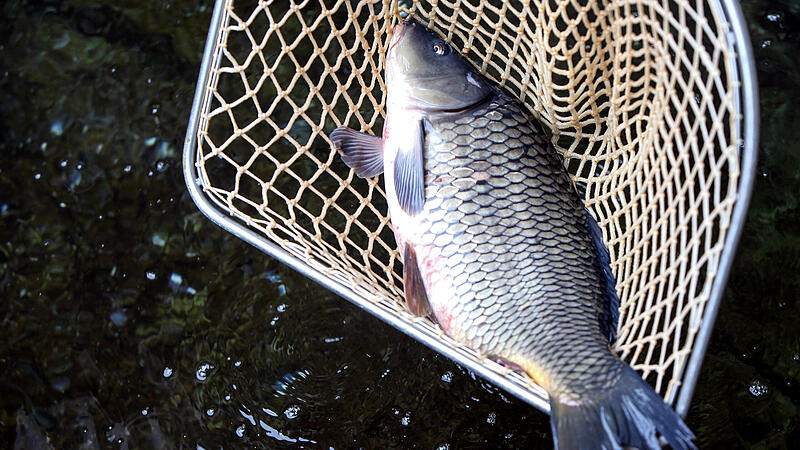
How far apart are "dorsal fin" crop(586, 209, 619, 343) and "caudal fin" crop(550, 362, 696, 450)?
7.7 inches

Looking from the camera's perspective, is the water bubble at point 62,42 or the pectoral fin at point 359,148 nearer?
the pectoral fin at point 359,148

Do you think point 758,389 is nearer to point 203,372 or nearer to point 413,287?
point 413,287

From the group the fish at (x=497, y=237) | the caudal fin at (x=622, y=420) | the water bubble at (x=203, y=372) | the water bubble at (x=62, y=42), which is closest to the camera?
the caudal fin at (x=622, y=420)

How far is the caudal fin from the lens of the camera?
138 cm

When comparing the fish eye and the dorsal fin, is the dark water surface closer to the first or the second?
the dorsal fin

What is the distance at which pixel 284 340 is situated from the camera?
2.40 metres

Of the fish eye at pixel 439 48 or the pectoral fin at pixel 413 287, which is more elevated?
the fish eye at pixel 439 48

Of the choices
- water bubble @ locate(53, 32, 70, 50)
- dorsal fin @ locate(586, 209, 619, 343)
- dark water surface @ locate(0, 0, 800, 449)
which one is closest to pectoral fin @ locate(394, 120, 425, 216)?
dorsal fin @ locate(586, 209, 619, 343)

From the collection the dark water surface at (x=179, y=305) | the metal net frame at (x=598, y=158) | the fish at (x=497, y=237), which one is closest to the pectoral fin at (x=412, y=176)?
the fish at (x=497, y=237)

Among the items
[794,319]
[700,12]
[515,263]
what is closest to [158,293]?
[515,263]

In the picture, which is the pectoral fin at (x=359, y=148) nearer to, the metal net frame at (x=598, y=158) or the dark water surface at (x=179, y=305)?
the metal net frame at (x=598, y=158)

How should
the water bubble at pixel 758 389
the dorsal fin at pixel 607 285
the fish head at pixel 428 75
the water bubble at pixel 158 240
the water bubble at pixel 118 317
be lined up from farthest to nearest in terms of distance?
the water bubble at pixel 158 240
the water bubble at pixel 118 317
the water bubble at pixel 758 389
the fish head at pixel 428 75
the dorsal fin at pixel 607 285

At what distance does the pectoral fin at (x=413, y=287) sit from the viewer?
1829mm

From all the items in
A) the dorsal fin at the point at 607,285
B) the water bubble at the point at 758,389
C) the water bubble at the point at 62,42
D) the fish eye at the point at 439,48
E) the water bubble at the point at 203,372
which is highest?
the fish eye at the point at 439,48
